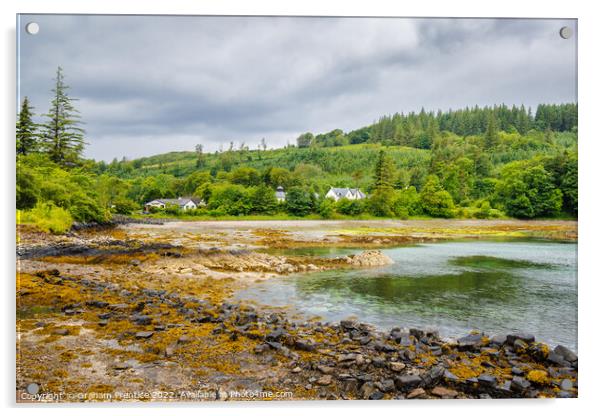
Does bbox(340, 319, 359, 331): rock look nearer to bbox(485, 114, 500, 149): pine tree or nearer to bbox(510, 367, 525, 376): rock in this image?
bbox(510, 367, 525, 376): rock

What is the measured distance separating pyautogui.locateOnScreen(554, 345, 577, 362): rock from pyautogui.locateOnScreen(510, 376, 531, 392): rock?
1.90 feet

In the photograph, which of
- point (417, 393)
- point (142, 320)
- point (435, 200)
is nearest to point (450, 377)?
point (417, 393)

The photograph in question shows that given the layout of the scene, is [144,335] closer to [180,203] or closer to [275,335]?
[275,335]

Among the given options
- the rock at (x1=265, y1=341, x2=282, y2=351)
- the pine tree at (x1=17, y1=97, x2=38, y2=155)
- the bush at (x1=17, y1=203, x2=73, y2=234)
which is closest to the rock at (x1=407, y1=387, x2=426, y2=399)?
the rock at (x1=265, y1=341, x2=282, y2=351)

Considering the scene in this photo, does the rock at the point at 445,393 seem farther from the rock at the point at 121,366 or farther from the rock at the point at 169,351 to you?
the rock at the point at 121,366

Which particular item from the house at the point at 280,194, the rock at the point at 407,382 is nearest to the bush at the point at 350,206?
the house at the point at 280,194

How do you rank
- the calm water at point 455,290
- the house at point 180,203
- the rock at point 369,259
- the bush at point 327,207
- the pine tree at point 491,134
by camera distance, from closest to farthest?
the calm water at point 455,290, the pine tree at point 491,134, the house at point 180,203, the bush at point 327,207, the rock at point 369,259

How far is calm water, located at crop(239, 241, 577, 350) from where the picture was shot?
363 cm

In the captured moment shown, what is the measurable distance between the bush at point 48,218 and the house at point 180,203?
86 centimetres

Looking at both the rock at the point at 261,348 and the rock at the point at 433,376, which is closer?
the rock at the point at 433,376

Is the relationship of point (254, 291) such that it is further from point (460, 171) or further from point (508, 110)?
point (508, 110)

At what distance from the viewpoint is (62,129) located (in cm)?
366

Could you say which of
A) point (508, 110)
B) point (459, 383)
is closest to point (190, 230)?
point (459, 383)

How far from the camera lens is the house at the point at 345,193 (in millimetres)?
4285
